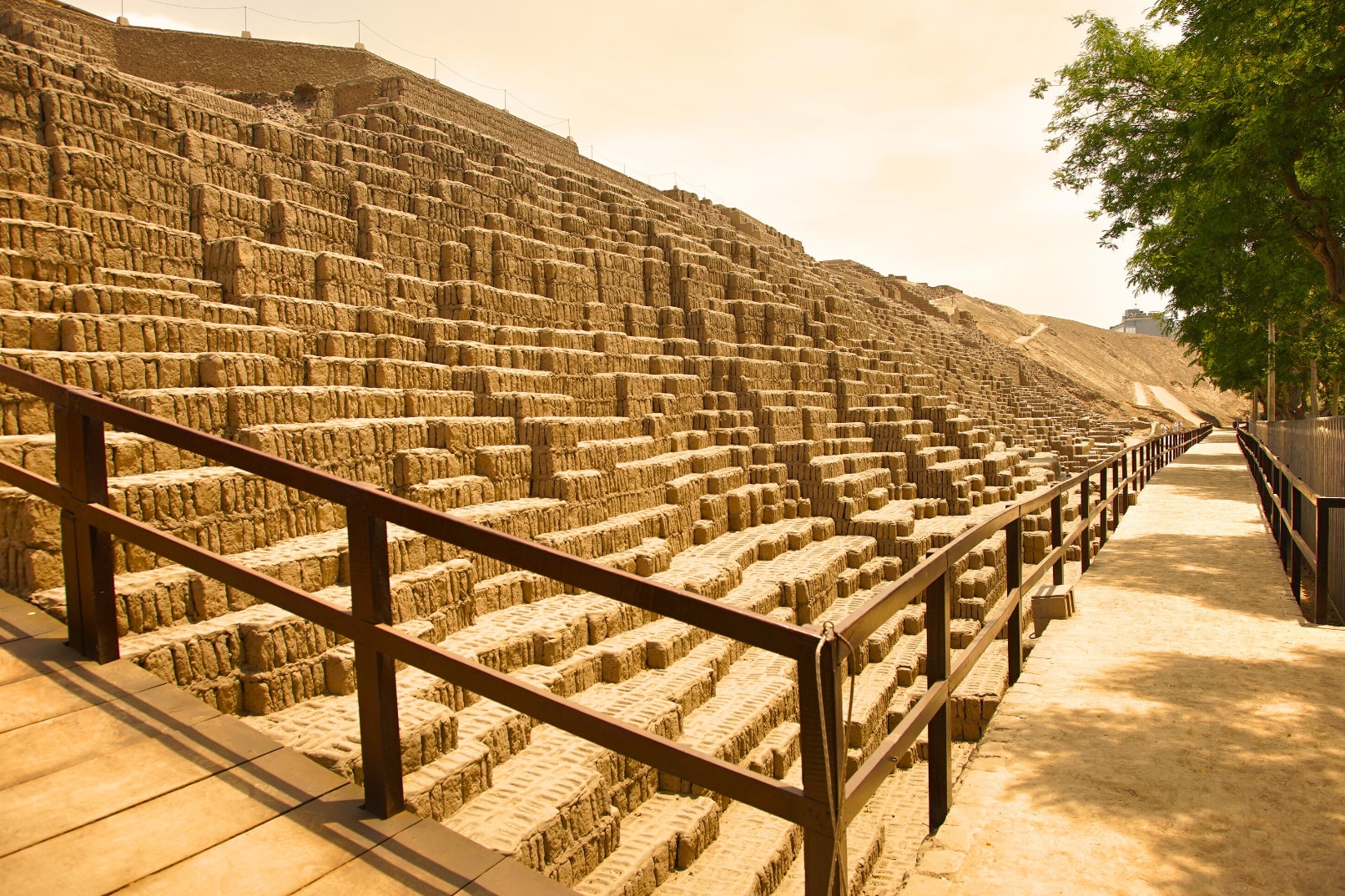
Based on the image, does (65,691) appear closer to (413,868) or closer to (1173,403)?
(413,868)

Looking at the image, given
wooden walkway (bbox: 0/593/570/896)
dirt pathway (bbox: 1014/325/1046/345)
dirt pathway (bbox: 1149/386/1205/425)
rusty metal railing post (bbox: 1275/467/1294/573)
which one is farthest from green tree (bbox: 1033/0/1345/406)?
dirt pathway (bbox: 1149/386/1205/425)

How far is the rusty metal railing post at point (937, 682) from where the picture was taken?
2.77 metres

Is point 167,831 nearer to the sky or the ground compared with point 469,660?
nearer to the ground

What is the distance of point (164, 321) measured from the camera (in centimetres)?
630

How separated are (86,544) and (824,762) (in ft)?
7.98

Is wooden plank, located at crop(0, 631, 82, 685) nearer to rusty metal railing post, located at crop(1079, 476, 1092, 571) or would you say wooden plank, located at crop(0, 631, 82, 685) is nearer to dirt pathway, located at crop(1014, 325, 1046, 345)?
rusty metal railing post, located at crop(1079, 476, 1092, 571)

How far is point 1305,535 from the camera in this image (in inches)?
288

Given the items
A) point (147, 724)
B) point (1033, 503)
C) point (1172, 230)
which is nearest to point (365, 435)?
point (147, 724)

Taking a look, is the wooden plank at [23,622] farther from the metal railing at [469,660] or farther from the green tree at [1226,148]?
the green tree at [1226,148]

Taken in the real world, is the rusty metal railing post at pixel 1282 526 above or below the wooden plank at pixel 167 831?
below

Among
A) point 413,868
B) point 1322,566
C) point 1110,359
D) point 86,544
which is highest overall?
point 1110,359

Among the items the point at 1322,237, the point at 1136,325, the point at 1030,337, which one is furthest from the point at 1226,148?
the point at 1136,325

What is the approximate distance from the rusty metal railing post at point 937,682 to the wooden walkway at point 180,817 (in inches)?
57.1

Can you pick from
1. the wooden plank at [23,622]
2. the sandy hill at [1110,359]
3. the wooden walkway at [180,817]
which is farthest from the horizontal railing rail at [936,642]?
the sandy hill at [1110,359]
